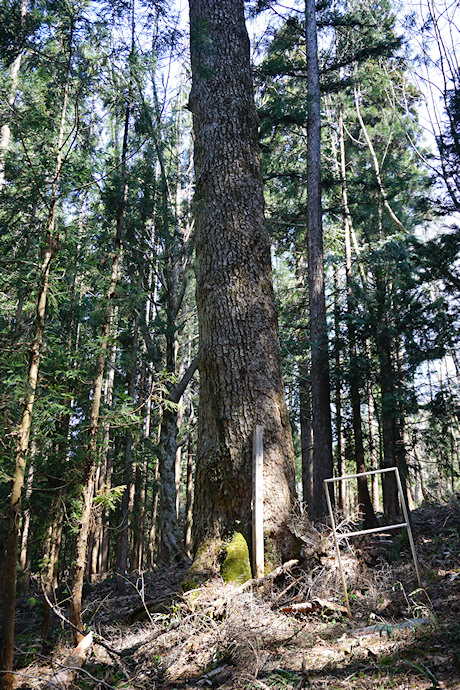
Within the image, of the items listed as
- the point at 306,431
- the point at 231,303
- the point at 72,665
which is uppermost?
the point at 231,303

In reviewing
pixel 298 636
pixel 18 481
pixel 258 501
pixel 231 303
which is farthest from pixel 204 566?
pixel 231 303

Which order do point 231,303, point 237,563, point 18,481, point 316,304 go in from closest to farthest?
point 18,481 → point 237,563 → point 231,303 → point 316,304

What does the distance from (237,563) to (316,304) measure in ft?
20.6

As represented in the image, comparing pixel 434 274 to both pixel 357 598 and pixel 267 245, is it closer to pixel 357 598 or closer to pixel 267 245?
pixel 267 245

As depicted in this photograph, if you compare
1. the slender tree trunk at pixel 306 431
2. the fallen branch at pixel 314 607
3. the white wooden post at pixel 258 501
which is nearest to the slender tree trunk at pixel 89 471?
the white wooden post at pixel 258 501

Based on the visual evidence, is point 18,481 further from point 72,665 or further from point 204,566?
point 204,566

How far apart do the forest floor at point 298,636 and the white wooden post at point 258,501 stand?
0.23 meters

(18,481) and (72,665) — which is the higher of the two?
(18,481)

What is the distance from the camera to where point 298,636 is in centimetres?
349

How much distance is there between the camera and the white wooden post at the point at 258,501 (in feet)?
14.4

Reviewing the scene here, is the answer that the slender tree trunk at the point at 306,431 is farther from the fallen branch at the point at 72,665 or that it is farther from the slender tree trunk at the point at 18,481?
the fallen branch at the point at 72,665

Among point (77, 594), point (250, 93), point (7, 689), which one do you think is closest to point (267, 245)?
point (250, 93)

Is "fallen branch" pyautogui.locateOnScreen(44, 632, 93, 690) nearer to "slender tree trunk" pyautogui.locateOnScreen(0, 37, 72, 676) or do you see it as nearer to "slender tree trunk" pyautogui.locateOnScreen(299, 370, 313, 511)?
"slender tree trunk" pyautogui.locateOnScreen(0, 37, 72, 676)

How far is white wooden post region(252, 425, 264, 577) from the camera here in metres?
4.40
